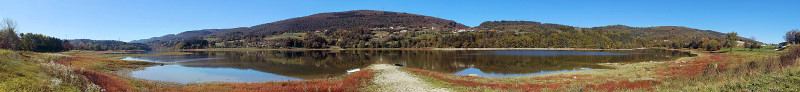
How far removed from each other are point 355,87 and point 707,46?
440ft

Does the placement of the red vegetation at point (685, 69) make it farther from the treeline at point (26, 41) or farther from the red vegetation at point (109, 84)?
the treeline at point (26, 41)

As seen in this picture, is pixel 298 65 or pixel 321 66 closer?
pixel 321 66

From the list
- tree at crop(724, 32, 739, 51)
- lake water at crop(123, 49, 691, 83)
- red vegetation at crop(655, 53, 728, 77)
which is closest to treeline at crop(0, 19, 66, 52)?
lake water at crop(123, 49, 691, 83)

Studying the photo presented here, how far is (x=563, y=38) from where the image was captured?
191250 millimetres

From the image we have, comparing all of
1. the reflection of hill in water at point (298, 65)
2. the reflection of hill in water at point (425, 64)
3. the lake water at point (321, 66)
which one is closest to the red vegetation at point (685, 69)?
the lake water at point (321, 66)

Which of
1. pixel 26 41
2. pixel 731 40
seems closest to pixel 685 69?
pixel 731 40

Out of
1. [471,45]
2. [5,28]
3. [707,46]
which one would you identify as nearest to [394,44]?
[471,45]

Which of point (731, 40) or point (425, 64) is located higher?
point (731, 40)

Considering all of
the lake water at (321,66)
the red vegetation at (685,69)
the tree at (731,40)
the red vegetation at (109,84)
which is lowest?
the lake water at (321,66)

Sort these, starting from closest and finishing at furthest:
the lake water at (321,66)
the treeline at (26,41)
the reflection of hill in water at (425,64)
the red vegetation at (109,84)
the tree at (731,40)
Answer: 1. the red vegetation at (109,84)
2. the lake water at (321,66)
3. the reflection of hill in water at (425,64)
4. the treeline at (26,41)
5. the tree at (731,40)

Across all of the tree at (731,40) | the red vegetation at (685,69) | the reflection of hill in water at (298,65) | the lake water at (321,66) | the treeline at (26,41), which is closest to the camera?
the red vegetation at (685,69)

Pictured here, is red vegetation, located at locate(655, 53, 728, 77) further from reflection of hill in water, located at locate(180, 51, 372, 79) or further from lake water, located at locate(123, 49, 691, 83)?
reflection of hill in water, located at locate(180, 51, 372, 79)

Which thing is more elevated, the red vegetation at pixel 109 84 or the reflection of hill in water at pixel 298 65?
the red vegetation at pixel 109 84

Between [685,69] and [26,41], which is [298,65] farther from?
[26,41]
